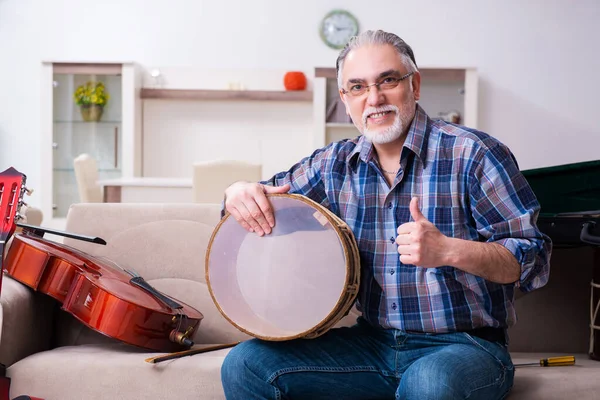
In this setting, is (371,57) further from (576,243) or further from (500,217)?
(576,243)

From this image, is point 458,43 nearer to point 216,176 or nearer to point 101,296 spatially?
point 216,176

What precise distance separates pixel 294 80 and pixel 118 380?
15.6 ft

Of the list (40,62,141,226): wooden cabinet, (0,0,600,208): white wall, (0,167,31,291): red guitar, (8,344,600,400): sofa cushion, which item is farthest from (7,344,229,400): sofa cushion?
(0,0,600,208): white wall

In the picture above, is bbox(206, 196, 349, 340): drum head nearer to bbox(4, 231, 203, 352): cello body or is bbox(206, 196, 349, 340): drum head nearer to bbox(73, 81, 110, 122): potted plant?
bbox(4, 231, 203, 352): cello body

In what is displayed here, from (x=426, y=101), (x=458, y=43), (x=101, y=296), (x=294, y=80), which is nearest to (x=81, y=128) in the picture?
(x=294, y=80)

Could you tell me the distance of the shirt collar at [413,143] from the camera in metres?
1.65

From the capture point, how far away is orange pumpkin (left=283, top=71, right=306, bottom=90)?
627 centimetres

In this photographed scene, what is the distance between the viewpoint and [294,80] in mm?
6277

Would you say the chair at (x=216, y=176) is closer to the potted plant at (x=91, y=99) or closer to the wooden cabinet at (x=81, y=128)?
the wooden cabinet at (x=81, y=128)

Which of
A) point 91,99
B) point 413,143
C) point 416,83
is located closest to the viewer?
point 413,143

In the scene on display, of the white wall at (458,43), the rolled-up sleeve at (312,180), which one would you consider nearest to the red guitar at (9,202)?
the rolled-up sleeve at (312,180)

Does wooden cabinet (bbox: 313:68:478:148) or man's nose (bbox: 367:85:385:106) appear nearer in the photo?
man's nose (bbox: 367:85:385:106)

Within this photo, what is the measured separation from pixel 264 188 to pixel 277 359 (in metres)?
0.38

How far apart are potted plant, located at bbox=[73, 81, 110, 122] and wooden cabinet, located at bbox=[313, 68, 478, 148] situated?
71.6 inches
